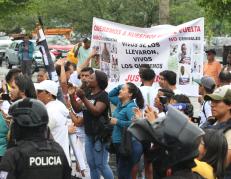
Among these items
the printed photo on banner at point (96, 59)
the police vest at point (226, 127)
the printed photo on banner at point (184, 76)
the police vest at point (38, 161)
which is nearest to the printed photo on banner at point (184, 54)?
the printed photo on banner at point (184, 76)

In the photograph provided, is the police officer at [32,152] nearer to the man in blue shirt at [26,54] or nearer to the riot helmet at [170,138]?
the riot helmet at [170,138]

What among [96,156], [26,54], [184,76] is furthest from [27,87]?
[26,54]

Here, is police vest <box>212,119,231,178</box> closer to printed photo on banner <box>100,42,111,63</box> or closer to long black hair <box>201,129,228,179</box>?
long black hair <box>201,129,228,179</box>

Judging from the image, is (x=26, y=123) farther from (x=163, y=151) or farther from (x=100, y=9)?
(x=100, y=9)

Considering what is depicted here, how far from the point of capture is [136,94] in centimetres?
754

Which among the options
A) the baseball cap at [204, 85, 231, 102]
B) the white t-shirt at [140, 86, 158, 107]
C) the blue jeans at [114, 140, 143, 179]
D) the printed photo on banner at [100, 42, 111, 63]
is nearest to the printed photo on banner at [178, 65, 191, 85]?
the printed photo on banner at [100, 42, 111, 63]

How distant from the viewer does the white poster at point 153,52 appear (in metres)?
10.5

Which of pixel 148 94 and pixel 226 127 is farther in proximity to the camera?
pixel 148 94

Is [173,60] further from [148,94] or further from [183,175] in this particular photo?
[183,175]

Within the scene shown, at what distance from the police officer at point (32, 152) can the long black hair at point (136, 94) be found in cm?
313

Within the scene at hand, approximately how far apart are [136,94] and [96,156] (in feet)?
3.21

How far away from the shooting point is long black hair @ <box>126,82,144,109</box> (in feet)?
24.5

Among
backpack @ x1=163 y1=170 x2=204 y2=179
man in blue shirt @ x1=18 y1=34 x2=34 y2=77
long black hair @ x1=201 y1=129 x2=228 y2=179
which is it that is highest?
backpack @ x1=163 y1=170 x2=204 y2=179

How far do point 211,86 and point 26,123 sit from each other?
4.02 metres
